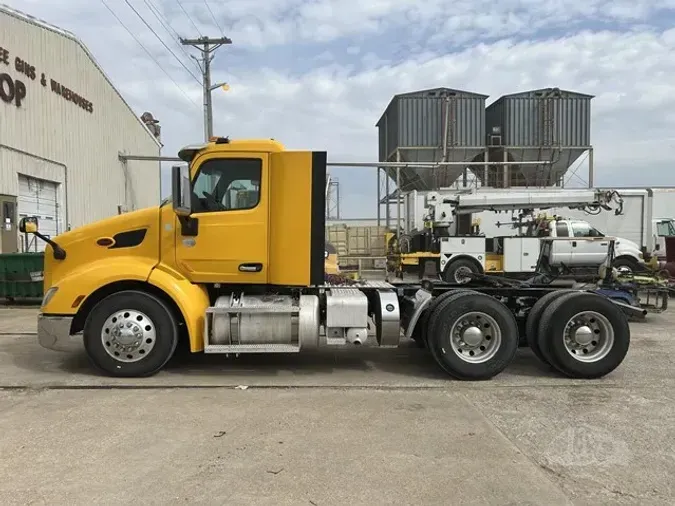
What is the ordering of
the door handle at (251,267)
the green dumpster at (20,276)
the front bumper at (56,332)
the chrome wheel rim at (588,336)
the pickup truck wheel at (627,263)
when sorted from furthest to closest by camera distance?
1. the pickup truck wheel at (627,263)
2. the green dumpster at (20,276)
3. the door handle at (251,267)
4. the chrome wheel rim at (588,336)
5. the front bumper at (56,332)

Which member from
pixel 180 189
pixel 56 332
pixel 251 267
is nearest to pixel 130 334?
pixel 56 332

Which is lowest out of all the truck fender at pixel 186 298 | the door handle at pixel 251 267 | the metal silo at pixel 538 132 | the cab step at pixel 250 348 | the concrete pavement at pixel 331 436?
the concrete pavement at pixel 331 436

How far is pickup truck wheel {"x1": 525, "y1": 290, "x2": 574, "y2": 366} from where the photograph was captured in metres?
6.48

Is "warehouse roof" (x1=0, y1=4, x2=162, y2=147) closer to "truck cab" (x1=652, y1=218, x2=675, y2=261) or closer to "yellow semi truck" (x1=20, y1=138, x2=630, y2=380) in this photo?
"yellow semi truck" (x1=20, y1=138, x2=630, y2=380)

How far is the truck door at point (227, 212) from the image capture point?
6.39 meters

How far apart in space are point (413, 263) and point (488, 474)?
13.7 meters

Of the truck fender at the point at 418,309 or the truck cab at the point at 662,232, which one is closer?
the truck fender at the point at 418,309

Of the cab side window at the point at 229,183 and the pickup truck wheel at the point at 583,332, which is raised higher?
the cab side window at the point at 229,183

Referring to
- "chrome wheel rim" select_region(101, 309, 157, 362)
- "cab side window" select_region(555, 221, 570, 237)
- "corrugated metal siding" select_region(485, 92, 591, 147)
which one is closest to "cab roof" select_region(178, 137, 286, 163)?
"chrome wheel rim" select_region(101, 309, 157, 362)

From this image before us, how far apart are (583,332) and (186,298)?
4540mm

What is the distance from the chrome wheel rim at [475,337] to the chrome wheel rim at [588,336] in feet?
2.73

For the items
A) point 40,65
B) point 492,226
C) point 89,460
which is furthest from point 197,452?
point 492,226

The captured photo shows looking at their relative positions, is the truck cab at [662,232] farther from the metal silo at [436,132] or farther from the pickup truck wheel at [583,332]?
the pickup truck wheel at [583,332]

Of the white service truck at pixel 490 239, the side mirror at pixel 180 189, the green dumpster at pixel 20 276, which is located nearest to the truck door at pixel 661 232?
the white service truck at pixel 490 239
